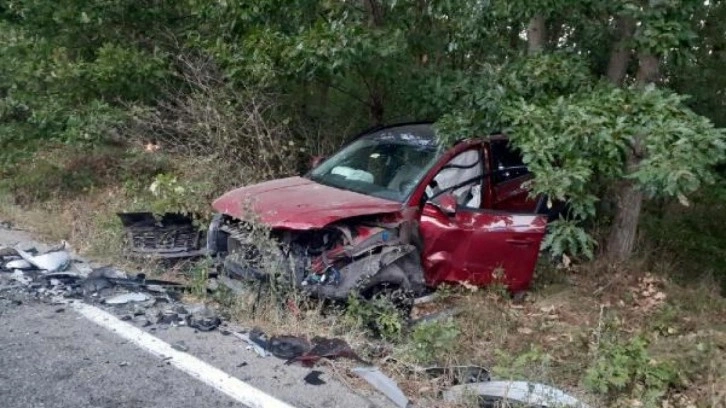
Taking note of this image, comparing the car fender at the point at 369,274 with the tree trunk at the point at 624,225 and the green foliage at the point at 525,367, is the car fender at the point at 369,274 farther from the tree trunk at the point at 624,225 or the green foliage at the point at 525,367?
the tree trunk at the point at 624,225

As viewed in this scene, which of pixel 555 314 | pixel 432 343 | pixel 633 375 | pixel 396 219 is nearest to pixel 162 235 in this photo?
pixel 396 219

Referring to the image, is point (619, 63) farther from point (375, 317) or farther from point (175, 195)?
point (175, 195)

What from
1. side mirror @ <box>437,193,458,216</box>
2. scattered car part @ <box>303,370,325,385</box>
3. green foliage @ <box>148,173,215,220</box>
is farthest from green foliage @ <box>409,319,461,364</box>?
green foliage @ <box>148,173,215,220</box>

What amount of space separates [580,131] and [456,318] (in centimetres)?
186

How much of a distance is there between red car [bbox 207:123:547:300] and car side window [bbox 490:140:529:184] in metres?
0.01

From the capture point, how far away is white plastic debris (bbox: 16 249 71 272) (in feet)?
22.0

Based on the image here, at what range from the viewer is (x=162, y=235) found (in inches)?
271

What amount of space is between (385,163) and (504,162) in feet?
4.03

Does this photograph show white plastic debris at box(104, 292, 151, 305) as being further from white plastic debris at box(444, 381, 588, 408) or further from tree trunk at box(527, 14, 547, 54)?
tree trunk at box(527, 14, 547, 54)

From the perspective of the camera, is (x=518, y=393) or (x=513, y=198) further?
(x=513, y=198)

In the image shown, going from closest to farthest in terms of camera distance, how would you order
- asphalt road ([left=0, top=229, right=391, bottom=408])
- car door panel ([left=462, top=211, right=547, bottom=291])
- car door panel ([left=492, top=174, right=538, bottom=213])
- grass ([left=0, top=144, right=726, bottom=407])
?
asphalt road ([left=0, top=229, right=391, bottom=408]) < grass ([left=0, top=144, right=726, bottom=407]) < car door panel ([left=462, top=211, right=547, bottom=291]) < car door panel ([left=492, top=174, right=538, bottom=213])

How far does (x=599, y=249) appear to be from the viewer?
7.58 m

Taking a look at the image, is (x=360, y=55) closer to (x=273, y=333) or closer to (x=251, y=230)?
(x=251, y=230)

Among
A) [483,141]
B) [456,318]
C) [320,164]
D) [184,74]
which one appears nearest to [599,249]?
[483,141]
